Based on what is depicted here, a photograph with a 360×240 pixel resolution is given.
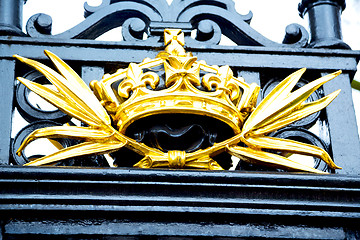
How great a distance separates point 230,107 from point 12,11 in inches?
23.9

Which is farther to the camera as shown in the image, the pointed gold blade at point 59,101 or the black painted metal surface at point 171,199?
the pointed gold blade at point 59,101

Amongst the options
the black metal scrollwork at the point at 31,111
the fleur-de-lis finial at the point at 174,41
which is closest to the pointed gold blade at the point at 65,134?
the black metal scrollwork at the point at 31,111

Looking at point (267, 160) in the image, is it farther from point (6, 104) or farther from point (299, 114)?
point (6, 104)

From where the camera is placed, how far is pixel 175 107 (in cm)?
180

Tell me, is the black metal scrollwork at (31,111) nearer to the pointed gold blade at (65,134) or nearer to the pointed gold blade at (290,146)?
the pointed gold blade at (65,134)

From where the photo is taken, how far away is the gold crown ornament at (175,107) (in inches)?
71.4

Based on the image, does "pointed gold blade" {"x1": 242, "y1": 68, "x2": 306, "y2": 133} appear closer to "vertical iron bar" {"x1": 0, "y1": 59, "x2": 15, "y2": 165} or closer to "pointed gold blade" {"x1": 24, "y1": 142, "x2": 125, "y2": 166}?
"pointed gold blade" {"x1": 24, "y1": 142, "x2": 125, "y2": 166}

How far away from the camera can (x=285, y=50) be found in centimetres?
205

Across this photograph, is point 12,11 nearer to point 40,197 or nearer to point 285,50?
point 40,197

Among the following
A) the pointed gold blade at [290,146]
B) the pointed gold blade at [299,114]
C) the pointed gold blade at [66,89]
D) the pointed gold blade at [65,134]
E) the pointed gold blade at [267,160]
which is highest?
the pointed gold blade at [66,89]

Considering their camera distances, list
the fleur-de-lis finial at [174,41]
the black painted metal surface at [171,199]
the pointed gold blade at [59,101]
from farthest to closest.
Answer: the fleur-de-lis finial at [174,41]
the pointed gold blade at [59,101]
the black painted metal surface at [171,199]

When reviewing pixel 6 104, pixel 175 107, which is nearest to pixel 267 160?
pixel 175 107

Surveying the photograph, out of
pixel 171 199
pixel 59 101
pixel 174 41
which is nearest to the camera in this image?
pixel 171 199

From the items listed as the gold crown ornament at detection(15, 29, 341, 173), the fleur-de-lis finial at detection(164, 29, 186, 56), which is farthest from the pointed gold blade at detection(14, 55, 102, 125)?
the fleur-de-lis finial at detection(164, 29, 186, 56)
